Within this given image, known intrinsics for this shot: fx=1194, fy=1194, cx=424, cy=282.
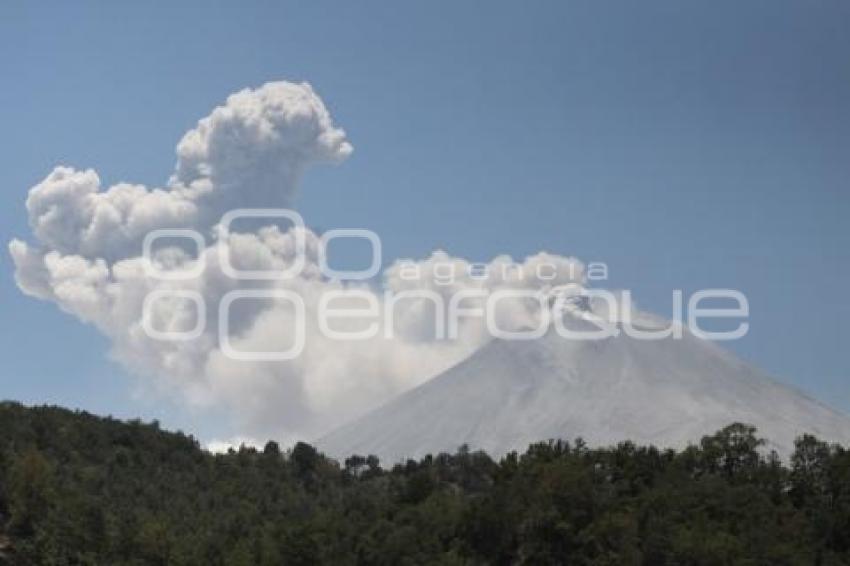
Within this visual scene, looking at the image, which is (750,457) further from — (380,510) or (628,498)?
(380,510)

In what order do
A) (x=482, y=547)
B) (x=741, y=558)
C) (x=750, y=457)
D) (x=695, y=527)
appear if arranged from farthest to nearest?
(x=750, y=457) < (x=482, y=547) < (x=695, y=527) < (x=741, y=558)

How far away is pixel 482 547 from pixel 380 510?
2329 centimetres

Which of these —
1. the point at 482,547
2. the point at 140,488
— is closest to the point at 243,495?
the point at 140,488

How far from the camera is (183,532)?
6230 inches

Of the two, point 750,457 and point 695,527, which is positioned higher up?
point 750,457

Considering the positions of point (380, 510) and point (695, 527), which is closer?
point (695, 527)

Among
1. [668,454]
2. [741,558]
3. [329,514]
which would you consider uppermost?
[668,454]

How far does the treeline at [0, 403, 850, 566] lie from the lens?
452 ft

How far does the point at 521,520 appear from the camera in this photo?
14625cm

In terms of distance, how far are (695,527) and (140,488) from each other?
92.4 metres

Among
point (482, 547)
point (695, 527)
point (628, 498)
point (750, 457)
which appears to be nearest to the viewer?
point (695, 527)

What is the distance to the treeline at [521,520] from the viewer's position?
452ft

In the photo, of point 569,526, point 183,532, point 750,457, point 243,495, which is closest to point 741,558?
point 569,526

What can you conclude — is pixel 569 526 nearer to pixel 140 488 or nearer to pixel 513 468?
pixel 513 468
